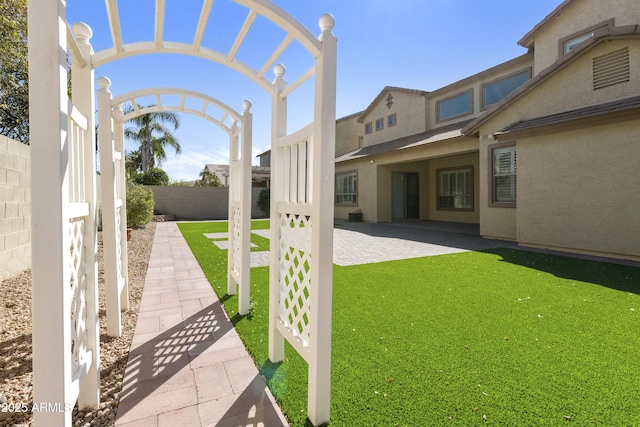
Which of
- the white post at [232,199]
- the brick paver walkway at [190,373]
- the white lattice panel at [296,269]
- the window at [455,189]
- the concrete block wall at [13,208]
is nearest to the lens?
the brick paver walkway at [190,373]

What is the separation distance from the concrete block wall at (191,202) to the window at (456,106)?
11765mm

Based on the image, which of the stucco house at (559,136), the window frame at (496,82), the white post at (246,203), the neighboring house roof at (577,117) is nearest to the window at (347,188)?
the stucco house at (559,136)

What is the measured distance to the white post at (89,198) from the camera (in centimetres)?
204

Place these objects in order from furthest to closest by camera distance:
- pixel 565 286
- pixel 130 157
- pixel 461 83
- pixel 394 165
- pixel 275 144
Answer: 1. pixel 130 157
2. pixel 394 165
3. pixel 461 83
4. pixel 565 286
5. pixel 275 144

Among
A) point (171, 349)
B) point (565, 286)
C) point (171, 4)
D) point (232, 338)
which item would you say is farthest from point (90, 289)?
point (565, 286)

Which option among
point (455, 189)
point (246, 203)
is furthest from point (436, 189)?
point (246, 203)

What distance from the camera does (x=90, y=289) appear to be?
2035 mm

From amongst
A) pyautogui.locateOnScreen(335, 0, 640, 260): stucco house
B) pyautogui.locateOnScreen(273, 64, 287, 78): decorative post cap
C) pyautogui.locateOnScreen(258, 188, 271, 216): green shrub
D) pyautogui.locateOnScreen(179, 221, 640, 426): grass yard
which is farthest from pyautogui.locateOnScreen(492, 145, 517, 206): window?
pyautogui.locateOnScreen(258, 188, 271, 216): green shrub

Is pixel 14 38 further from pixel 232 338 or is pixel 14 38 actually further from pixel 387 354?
pixel 387 354

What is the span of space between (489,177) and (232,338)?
9033 millimetres

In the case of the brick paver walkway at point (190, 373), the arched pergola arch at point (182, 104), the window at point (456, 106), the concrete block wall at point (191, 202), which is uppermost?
the window at point (456, 106)

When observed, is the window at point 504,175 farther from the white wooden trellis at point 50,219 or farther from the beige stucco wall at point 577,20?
the white wooden trellis at point 50,219

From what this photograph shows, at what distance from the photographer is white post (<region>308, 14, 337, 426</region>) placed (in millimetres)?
2018

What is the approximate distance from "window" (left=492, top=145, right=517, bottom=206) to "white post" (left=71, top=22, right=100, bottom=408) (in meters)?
9.72
